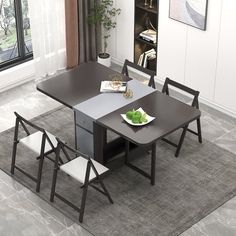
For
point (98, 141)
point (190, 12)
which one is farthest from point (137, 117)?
point (190, 12)

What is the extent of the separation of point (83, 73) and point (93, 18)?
1.66 m

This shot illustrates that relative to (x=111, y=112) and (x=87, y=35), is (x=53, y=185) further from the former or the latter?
(x=87, y=35)

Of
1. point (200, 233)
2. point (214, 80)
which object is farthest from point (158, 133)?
point (214, 80)

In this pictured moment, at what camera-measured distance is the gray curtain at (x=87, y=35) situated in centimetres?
890

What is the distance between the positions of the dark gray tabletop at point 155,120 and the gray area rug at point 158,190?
737 millimetres

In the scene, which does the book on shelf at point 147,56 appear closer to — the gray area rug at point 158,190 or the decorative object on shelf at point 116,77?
the decorative object on shelf at point 116,77

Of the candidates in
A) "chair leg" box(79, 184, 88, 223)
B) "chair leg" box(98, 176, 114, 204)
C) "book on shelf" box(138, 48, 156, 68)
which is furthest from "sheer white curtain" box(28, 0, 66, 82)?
"chair leg" box(79, 184, 88, 223)

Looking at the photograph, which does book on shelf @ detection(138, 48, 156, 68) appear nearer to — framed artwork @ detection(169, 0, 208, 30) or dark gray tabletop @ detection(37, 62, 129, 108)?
framed artwork @ detection(169, 0, 208, 30)

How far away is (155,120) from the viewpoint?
6.51m

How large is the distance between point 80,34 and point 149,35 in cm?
106

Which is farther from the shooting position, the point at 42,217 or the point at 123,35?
the point at 123,35

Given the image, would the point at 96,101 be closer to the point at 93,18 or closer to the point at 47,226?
the point at 47,226

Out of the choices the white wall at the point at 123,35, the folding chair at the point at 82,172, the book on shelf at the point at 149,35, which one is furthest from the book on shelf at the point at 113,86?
the white wall at the point at 123,35

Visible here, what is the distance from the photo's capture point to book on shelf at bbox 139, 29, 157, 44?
8648mm
